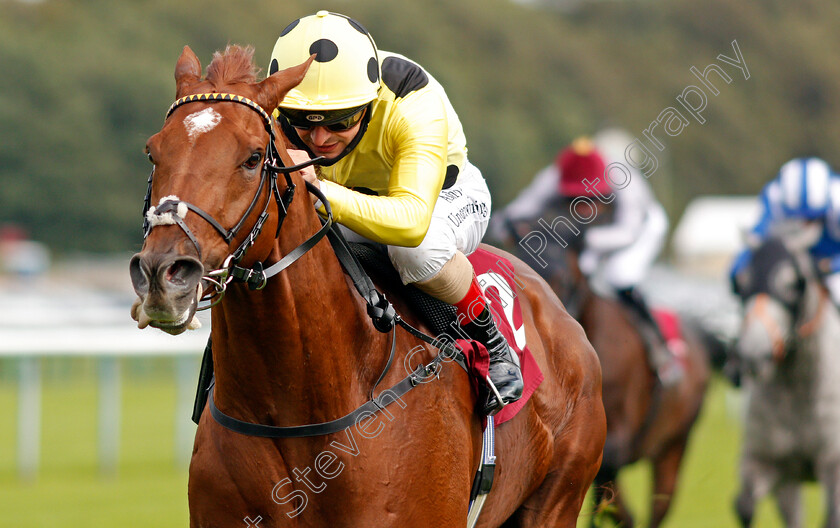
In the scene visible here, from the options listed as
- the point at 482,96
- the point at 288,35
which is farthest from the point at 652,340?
the point at 482,96

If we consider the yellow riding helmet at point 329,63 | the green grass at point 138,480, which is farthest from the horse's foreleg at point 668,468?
the yellow riding helmet at point 329,63

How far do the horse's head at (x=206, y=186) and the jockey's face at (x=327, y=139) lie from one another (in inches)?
14.4

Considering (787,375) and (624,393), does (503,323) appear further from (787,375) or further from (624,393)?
(787,375)

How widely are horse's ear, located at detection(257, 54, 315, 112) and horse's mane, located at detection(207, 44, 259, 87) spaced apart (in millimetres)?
69

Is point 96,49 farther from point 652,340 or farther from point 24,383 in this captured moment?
point 652,340

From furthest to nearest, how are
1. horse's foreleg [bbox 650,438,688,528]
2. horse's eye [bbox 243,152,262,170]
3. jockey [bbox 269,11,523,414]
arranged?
horse's foreleg [bbox 650,438,688,528] < jockey [bbox 269,11,523,414] < horse's eye [bbox 243,152,262,170]

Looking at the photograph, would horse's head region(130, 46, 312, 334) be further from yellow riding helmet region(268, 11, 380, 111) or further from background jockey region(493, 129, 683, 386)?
background jockey region(493, 129, 683, 386)

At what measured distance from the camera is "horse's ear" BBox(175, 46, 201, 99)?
291cm

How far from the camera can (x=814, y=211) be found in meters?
7.46

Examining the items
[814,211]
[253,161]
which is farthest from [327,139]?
[814,211]

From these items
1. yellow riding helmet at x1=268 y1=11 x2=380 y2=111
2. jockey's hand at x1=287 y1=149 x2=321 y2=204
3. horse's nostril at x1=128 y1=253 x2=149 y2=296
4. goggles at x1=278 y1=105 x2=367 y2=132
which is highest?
yellow riding helmet at x1=268 y1=11 x2=380 y2=111

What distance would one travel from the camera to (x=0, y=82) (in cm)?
3784

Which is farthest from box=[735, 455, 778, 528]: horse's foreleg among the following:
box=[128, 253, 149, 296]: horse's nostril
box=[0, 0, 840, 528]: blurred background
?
box=[128, 253, 149, 296]: horse's nostril

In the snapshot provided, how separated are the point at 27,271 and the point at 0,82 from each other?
11.6 meters
